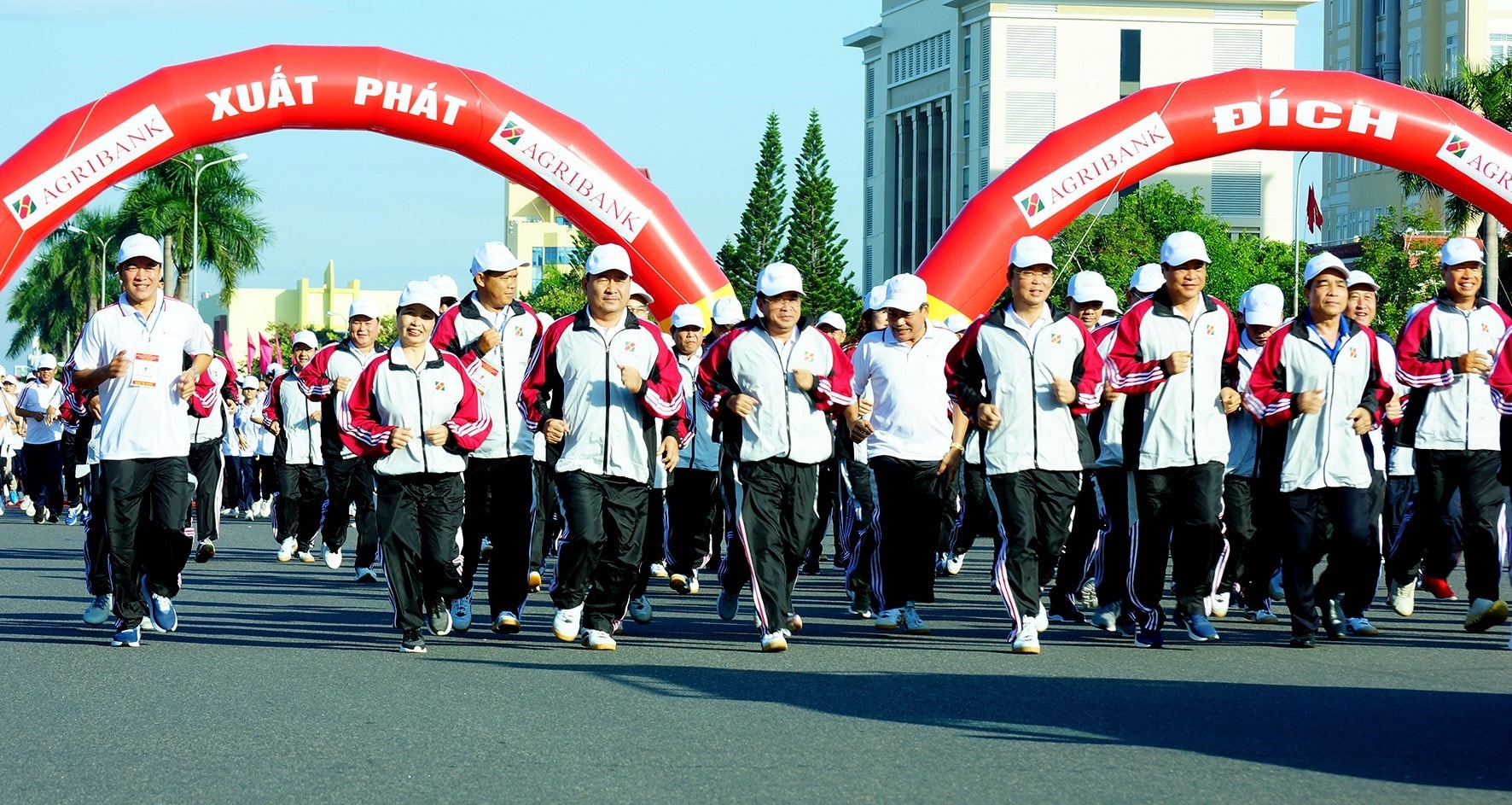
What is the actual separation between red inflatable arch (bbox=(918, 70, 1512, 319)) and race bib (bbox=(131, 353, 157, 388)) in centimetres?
845

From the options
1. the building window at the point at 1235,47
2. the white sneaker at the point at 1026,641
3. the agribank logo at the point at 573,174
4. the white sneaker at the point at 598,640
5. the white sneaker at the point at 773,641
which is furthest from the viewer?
the building window at the point at 1235,47

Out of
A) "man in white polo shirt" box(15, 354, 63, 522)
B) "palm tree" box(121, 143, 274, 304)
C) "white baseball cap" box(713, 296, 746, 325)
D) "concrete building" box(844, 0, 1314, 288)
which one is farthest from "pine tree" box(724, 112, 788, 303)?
"white baseball cap" box(713, 296, 746, 325)

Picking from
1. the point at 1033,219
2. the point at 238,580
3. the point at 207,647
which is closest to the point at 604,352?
the point at 207,647

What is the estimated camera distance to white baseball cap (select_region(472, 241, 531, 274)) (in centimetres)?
1176

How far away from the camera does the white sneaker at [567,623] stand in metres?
11.0

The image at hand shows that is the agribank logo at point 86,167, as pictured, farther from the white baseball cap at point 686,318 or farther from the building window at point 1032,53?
the building window at point 1032,53

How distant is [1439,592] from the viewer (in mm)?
14094

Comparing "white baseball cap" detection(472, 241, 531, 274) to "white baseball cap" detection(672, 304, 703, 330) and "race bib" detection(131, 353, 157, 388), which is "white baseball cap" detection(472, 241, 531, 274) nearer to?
"race bib" detection(131, 353, 157, 388)

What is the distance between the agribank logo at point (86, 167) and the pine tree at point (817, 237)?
60.3m

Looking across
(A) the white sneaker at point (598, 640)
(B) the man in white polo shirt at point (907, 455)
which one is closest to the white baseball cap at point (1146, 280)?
(B) the man in white polo shirt at point (907, 455)

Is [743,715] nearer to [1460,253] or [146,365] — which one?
[146,365]

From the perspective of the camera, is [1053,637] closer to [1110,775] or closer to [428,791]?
[1110,775]

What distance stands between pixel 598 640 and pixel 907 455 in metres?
2.10

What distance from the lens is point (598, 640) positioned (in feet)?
35.5
